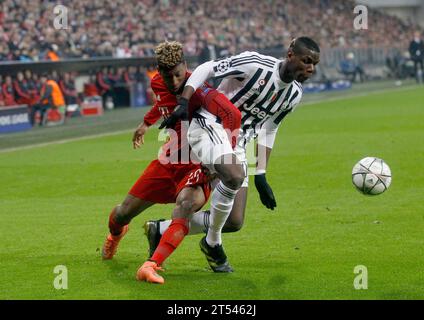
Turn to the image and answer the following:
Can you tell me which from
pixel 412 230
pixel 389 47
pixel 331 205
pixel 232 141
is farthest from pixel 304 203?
pixel 389 47

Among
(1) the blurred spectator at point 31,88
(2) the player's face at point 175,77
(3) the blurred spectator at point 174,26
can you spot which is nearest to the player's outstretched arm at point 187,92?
(2) the player's face at point 175,77

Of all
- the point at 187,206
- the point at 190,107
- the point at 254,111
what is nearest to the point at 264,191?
the point at 254,111

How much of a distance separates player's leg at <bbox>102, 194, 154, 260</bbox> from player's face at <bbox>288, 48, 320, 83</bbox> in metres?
1.69

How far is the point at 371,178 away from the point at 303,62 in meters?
1.63

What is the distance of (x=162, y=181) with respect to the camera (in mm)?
8398

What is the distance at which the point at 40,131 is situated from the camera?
80.6 ft

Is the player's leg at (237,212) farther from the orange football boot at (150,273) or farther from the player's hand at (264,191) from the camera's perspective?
the orange football boot at (150,273)

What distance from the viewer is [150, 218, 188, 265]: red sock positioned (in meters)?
7.75

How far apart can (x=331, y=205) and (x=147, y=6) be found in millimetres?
32040

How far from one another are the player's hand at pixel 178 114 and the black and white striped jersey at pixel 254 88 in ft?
1.71

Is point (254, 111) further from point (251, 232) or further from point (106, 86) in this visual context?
point (106, 86)

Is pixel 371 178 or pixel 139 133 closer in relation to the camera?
pixel 139 133

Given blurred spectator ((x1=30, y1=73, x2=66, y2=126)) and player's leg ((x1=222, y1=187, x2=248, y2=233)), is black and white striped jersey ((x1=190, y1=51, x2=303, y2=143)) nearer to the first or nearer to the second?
player's leg ((x1=222, y1=187, x2=248, y2=233))
